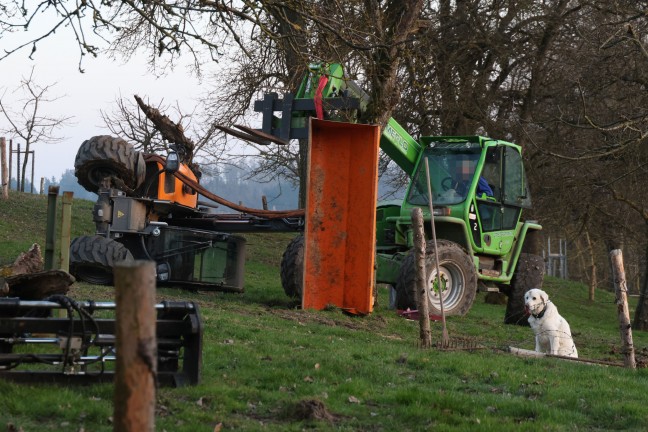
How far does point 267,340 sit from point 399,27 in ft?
27.9

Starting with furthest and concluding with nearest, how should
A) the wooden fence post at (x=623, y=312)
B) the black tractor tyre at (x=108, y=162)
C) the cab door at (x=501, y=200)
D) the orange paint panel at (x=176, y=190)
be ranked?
the cab door at (x=501, y=200), the orange paint panel at (x=176, y=190), the black tractor tyre at (x=108, y=162), the wooden fence post at (x=623, y=312)

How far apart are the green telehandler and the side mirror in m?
1.48

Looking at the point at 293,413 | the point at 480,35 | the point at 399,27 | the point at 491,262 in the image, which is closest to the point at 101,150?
the point at 399,27

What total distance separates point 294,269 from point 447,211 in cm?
290

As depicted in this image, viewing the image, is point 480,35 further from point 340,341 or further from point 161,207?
point 340,341

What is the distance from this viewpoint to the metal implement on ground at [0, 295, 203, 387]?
746cm

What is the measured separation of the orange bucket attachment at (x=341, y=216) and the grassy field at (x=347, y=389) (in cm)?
91

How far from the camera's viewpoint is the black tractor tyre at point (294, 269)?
53.5 ft

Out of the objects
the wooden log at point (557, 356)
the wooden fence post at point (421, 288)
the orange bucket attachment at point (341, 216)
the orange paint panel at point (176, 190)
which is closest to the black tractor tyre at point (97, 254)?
the orange paint panel at point (176, 190)

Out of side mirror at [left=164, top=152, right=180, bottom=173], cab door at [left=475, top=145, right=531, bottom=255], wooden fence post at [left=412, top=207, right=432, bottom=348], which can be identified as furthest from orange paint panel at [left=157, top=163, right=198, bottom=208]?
wooden fence post at [left=412, top=207, right=432, bottom=348]

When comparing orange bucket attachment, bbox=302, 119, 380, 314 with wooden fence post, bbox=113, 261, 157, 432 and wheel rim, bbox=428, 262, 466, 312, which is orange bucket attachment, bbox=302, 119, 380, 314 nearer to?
wheel rim, bbox=428, 262, 466, 312

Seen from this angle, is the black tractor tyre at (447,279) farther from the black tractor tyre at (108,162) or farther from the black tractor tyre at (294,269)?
the black tractor tyre at (108,162)

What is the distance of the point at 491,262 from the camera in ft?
61.8

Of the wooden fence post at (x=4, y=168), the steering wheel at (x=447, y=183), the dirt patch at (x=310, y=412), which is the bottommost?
the dirt patch at (x=310, y=412)
